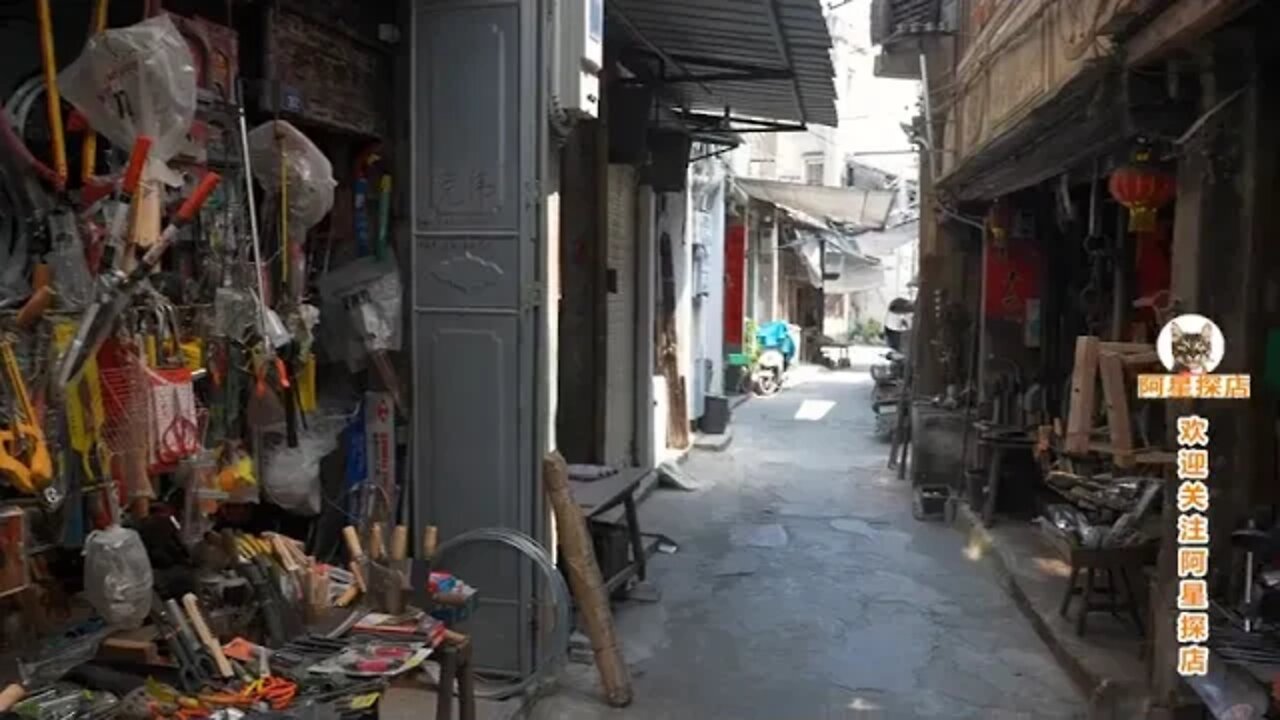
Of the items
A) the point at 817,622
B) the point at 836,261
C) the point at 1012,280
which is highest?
the point at 836,261

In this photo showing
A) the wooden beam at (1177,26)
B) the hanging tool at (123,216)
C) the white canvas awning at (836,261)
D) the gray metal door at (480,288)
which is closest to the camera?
the hanging tool at (123,216)

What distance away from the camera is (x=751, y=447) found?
1594 centimetres

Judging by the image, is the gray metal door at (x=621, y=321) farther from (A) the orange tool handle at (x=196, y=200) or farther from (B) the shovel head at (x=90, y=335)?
(B) the shovel head at (x=90, y=335)

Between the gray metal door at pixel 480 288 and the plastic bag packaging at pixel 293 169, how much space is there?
3.49 feet

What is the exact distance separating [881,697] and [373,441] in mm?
3161

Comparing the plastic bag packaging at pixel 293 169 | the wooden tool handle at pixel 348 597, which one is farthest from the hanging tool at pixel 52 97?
the wooden tool handle at pixel 348 597

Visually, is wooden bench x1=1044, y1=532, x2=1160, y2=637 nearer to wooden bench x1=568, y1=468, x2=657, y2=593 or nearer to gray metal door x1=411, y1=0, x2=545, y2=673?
wooden bench x1=568, y1=468, x2=657, y2=593

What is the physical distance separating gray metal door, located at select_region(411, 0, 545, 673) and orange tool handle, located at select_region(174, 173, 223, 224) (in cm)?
195

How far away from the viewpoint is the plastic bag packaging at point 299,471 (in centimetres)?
513

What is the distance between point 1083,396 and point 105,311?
4.21 m

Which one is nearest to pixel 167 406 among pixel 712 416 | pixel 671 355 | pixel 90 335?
pixel 90 335

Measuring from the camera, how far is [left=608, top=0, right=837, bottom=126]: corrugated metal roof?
798 cm

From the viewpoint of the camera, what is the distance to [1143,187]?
5.95m

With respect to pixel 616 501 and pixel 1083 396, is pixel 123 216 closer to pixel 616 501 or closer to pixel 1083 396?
pixel 1083 396
